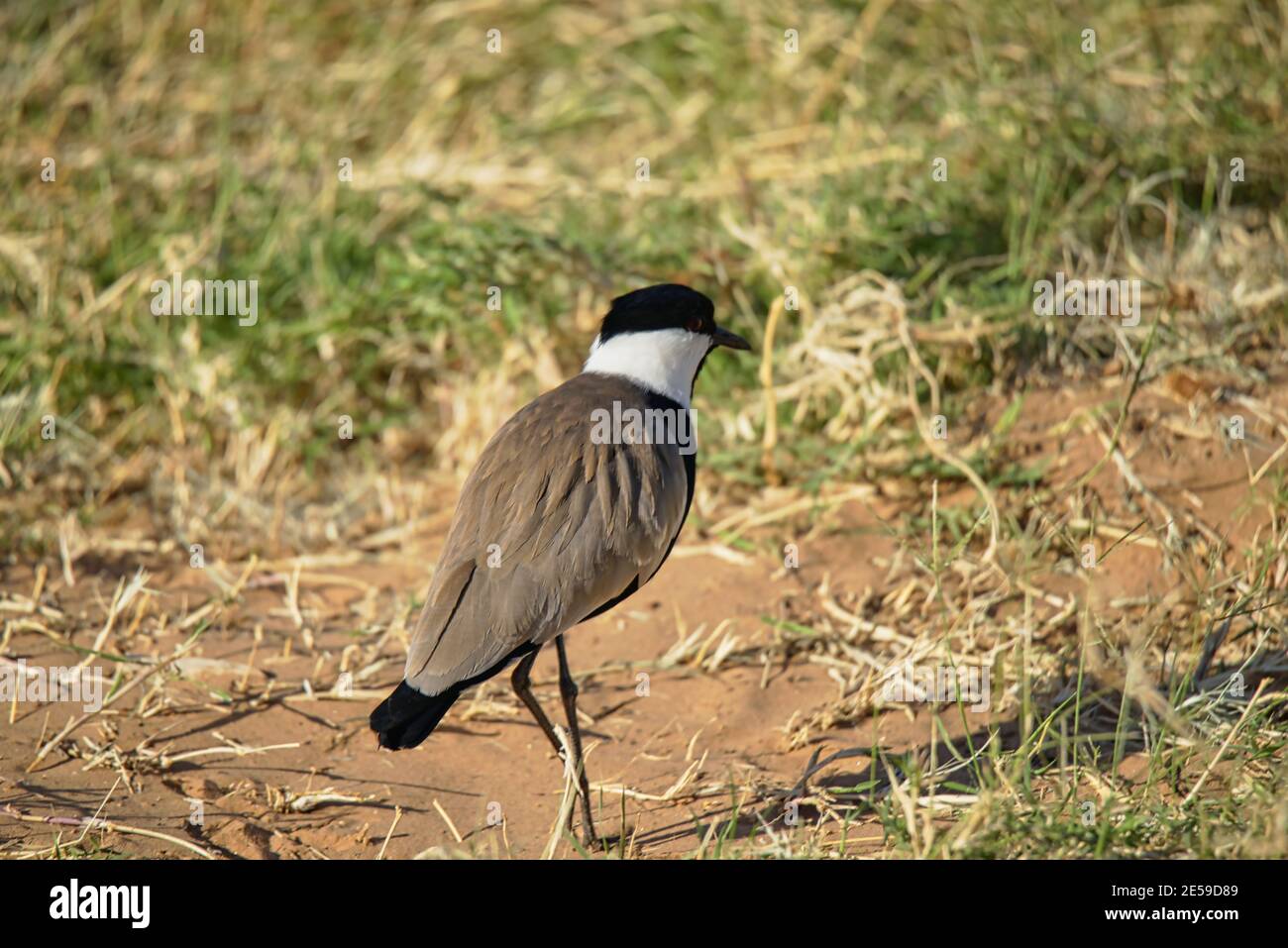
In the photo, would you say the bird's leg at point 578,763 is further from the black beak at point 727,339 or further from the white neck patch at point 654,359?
the black beak at point 727,339

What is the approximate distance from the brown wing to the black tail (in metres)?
0.03

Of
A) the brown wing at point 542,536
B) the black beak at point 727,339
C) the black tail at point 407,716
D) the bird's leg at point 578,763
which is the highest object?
the black beak at point 727,339

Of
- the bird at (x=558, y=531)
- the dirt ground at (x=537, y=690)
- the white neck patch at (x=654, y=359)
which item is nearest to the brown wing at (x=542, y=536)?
the bird at (x=558, y=531)

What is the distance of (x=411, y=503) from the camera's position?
6172 mm

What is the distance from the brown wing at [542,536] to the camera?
4055mm

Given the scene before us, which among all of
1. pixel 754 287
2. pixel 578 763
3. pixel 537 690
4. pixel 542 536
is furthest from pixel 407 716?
pixel 754 287

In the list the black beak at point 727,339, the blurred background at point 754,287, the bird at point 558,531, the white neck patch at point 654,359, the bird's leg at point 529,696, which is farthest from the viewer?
the blurred background at point 754,287

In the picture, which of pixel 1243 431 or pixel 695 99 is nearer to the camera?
pixel 1243 431

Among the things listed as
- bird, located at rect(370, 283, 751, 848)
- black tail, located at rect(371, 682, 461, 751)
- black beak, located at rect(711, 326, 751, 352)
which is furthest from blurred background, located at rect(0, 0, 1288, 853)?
black tail, located at rect(371, 682, 461, 751)

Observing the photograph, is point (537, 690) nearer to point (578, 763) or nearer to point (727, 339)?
point (578, 763)

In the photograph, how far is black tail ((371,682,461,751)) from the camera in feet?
12.5

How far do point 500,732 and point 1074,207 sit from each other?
3.42m
